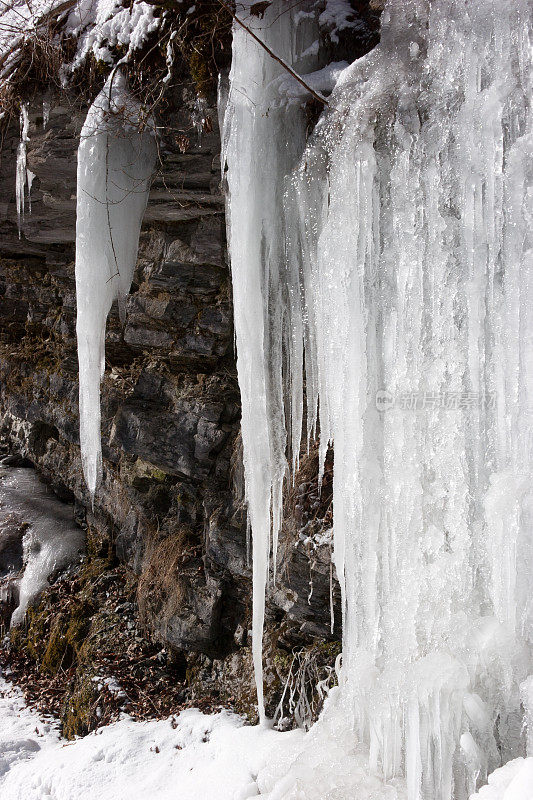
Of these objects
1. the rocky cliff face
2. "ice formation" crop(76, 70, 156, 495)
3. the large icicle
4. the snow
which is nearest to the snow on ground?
the rocky cliff face

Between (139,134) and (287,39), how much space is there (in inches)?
43.5

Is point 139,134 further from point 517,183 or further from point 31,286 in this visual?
point 31,286

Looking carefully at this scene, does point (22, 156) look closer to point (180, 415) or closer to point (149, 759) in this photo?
point (180, 415)

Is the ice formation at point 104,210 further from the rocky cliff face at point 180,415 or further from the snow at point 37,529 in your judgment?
the snow at point 37,529

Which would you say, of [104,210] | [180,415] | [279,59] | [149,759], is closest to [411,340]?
[279,59]

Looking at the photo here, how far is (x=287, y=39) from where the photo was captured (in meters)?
2.48

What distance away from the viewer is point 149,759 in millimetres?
3672

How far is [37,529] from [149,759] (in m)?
2.83

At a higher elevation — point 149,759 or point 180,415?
point 180,415

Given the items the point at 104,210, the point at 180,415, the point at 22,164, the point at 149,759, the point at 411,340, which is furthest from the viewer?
the point at 180,415

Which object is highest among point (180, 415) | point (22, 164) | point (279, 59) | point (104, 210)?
point (22, 164)

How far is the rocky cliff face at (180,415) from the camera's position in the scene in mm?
3568

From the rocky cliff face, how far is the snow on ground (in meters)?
0.38

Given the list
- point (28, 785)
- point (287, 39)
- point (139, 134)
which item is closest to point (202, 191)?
point (139, 134)
